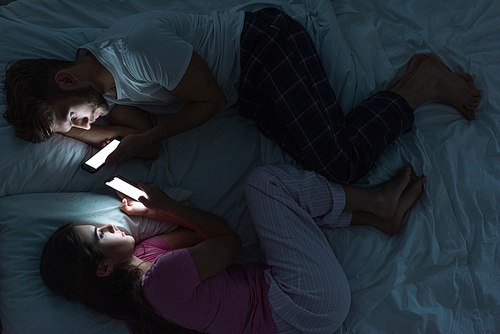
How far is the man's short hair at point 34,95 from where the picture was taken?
3.40ft

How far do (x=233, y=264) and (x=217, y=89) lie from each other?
0.59m

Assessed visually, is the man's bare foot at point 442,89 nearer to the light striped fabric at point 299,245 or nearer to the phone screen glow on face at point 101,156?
the light striped fabric at point 299,245

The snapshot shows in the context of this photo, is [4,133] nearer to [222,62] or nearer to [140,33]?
[140,33]

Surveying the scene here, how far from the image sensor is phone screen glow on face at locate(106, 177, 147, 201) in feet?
3.71

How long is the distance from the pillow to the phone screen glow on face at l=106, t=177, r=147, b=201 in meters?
0.07

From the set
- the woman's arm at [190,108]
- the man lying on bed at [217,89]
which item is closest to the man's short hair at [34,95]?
the man lying on bed at [217,89]

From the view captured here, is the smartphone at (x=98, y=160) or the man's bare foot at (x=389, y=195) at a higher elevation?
the smartphone at (x=98, y=160)

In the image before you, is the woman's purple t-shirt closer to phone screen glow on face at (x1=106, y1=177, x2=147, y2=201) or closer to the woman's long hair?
the woman's long hair

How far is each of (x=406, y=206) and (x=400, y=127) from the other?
27 cm

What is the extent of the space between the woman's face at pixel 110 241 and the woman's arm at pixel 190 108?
24 centimetres

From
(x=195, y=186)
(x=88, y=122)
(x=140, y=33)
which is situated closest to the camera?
(x=140, y=33)

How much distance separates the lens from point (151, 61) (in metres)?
1.02

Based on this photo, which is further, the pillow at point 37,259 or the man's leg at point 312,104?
the man's leg at point 312,104

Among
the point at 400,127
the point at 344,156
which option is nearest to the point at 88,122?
the point at 344,156
